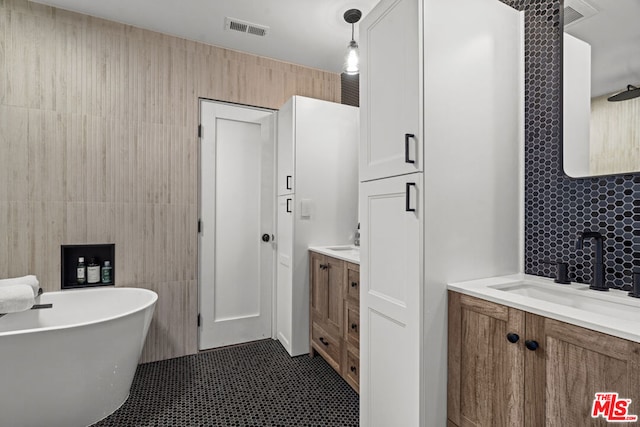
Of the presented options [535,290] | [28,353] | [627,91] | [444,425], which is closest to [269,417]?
[444,425]

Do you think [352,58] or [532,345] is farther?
[352,58]

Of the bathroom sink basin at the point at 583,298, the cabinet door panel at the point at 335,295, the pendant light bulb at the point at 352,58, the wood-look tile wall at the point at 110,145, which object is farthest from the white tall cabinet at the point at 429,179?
the wood-look tile wall at the point at 110,145

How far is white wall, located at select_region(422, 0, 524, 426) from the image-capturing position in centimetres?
141

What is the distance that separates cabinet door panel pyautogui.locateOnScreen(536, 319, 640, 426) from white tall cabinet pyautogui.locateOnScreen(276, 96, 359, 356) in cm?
201

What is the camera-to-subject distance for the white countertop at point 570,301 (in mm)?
959

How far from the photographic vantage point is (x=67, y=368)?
72.1 inches

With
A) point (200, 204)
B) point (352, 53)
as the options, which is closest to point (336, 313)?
point (200, 204)

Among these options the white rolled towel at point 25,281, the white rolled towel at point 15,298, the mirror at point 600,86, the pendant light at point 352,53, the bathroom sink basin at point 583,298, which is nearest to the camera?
the bathroom sink basin at point 583,298

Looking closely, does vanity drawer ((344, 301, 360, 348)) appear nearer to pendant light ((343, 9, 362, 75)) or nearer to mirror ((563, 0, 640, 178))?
mirror ((563, 0, 640, 178))

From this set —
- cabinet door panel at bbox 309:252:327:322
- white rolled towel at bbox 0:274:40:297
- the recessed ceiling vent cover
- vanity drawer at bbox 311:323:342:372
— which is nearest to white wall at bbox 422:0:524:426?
vanity drawer at bbox 311:323:342:372

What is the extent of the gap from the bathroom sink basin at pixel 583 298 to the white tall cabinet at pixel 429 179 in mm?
130

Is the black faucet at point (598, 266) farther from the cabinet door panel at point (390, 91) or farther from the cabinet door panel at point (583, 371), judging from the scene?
the cabinet door panel at point (390, 91)

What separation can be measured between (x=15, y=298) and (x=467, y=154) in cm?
258

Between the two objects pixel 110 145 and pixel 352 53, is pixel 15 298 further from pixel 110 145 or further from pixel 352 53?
pixel 352 53
